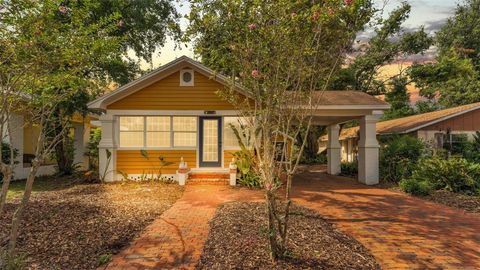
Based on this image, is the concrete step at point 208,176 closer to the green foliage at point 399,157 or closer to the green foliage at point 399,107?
the green foliage at point 399,157

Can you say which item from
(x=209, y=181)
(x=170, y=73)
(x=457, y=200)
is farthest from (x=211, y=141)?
(x=457, y=200)

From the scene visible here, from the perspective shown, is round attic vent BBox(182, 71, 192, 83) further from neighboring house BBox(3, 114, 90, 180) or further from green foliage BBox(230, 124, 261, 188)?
neighboring house BBox(3, 114, 90, 180)

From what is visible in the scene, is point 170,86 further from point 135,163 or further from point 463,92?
point 463,92

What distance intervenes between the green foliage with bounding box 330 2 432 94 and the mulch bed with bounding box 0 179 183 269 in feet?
54.6

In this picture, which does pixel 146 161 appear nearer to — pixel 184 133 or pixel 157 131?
pixel 157 131

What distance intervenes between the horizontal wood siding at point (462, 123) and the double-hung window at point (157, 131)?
11.5 meters

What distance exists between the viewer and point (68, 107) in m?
13.7

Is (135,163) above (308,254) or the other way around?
above

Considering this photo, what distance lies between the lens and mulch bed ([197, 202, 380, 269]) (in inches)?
181

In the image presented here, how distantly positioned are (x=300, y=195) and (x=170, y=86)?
6.61m

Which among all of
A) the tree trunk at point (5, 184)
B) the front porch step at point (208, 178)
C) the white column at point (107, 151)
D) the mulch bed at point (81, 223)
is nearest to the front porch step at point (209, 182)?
the front porch step at point (208, 178)

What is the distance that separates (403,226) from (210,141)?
8.23 meters

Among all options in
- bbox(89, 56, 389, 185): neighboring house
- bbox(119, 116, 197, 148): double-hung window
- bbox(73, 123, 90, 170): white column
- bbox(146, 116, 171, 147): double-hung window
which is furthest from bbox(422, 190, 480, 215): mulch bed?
bbox(73, 123, 90, 170): white column


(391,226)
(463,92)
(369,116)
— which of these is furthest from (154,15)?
(463,92)
